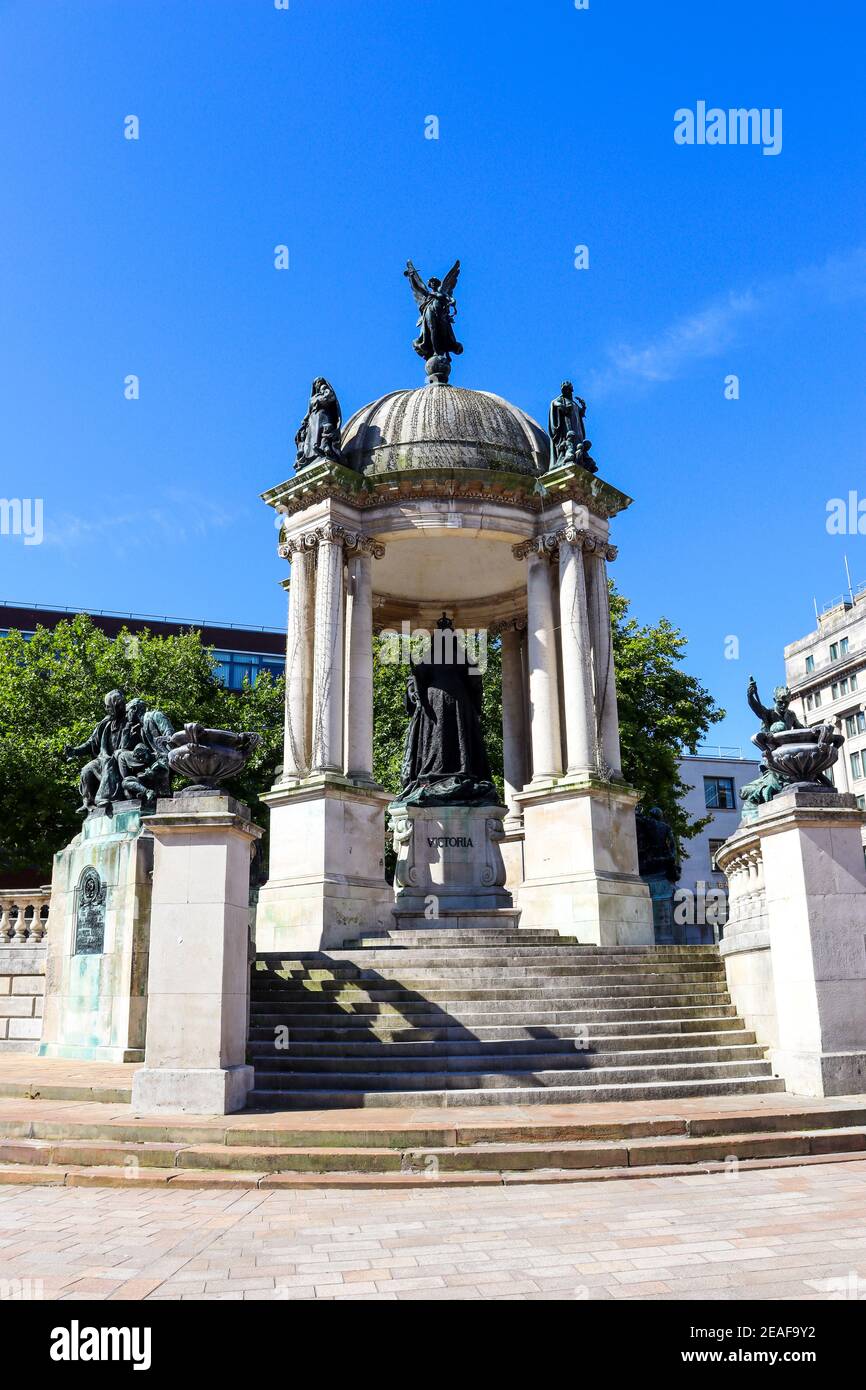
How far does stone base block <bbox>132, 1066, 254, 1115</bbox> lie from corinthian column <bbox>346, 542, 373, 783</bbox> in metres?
7.91

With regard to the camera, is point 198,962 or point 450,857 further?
point 450,857

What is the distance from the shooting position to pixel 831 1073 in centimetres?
1041

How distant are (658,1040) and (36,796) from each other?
2476 cm

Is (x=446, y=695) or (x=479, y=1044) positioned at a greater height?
(x=446, y=695)

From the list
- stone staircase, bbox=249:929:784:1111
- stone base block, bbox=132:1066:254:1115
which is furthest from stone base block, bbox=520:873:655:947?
stone base block, bbox=132:1066:254:1115

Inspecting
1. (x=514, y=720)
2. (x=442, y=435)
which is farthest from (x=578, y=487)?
(x=514, y=720)

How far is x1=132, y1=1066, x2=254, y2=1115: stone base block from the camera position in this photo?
31.4 feet

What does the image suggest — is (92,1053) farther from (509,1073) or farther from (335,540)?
(335,540)

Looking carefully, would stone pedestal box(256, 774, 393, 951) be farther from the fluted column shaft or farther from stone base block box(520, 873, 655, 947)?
the fluted column shaft

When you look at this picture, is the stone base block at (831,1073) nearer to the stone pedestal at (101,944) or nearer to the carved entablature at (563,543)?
the stone pedestal at (101,944)

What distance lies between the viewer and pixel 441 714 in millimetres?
20281

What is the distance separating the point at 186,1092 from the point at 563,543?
12.1 meters

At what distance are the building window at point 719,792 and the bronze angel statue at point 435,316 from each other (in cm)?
4550

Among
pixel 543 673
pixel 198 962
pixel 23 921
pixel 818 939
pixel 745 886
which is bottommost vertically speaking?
pixel 198 962
